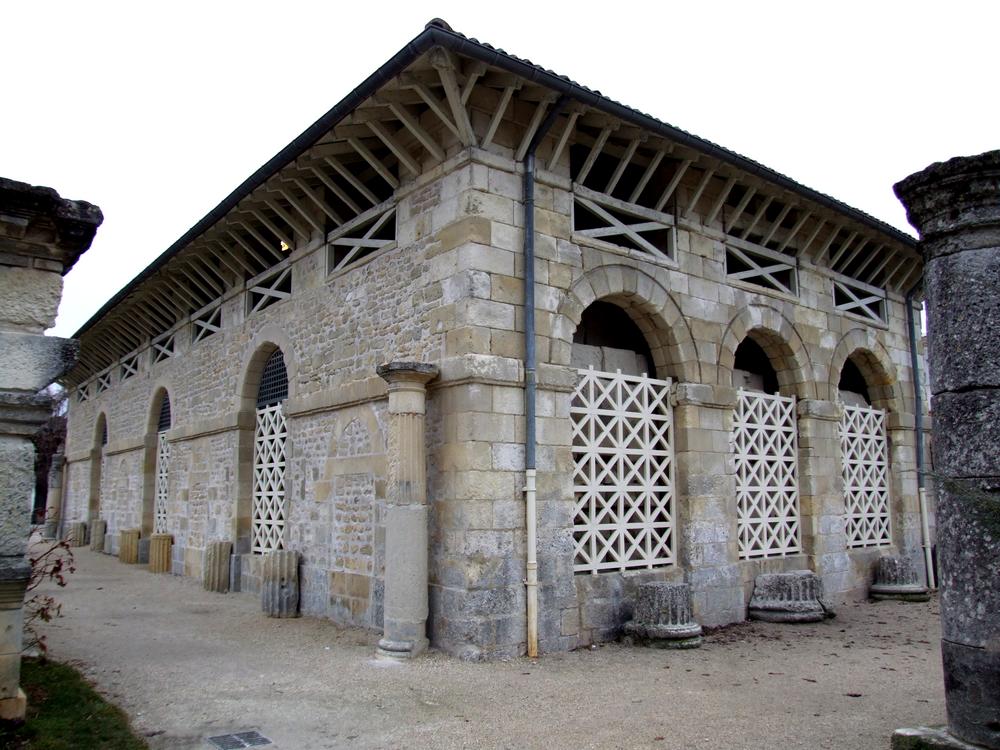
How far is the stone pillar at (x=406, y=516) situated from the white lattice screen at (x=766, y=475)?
403 cm

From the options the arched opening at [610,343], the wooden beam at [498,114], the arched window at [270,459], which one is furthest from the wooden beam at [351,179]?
the arched window at [270,459]

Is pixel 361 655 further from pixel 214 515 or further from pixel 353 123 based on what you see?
pixel 214 515

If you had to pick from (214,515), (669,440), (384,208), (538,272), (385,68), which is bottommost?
(214,515)

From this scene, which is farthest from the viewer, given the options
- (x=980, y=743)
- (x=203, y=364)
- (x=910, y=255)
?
(x=203, y=364)

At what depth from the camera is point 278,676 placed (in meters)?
6.22

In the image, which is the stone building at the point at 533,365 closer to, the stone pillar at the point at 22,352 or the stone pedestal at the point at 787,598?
the stone pedestal at the point at 787,598

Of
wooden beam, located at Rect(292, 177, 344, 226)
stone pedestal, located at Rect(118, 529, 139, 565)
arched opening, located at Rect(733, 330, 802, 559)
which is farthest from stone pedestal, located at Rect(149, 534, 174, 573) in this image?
arched opening, located at Rect(733, 330, 802, 559)

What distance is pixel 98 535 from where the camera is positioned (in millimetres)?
17594

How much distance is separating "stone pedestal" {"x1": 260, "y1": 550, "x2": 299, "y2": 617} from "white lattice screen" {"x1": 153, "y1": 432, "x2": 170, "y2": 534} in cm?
601

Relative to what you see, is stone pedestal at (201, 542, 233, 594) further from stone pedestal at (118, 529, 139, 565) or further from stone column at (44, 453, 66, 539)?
stone column at (44, 453, 66, 539)

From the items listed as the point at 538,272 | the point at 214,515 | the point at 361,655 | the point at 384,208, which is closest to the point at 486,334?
the point at 538,272

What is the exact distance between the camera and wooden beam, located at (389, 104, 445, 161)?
7.10m

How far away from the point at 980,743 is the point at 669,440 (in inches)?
204

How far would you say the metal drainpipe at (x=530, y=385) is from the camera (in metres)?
6.77
